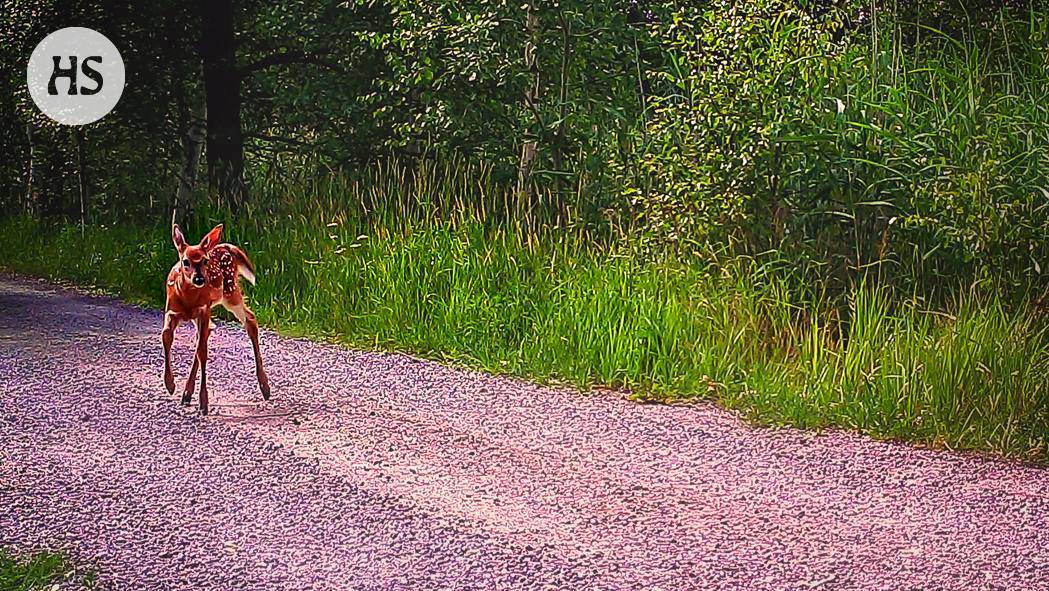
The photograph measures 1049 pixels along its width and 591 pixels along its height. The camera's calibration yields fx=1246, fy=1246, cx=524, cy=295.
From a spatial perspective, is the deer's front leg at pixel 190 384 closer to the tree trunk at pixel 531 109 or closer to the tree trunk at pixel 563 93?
the tree trunk at pixel 531 109

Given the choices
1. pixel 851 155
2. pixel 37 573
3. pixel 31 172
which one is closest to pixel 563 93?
pixel 851 155

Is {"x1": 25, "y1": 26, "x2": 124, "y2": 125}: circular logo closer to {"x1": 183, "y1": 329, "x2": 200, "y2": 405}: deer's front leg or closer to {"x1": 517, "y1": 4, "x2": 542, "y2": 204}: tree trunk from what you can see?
{"x1": 517, "y1": 4, "x2": 542, "y2": 204}: tree trunk

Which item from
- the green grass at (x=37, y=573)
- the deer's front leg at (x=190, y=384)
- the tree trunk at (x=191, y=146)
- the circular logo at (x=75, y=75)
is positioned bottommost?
the green grass at (x=37, y=573)

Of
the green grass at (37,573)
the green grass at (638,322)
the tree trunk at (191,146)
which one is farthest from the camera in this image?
the tree trunk at (191,146)

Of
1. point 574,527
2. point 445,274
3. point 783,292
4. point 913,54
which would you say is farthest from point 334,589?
point 913,54

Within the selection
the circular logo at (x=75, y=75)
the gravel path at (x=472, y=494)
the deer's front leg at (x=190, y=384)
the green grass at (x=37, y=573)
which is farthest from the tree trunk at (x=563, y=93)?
the green grass at (x=37, y=573)

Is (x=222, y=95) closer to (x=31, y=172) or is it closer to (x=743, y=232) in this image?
(x=31, y=172)

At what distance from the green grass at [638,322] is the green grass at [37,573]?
117 inches

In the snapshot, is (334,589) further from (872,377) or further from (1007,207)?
(1007,207)

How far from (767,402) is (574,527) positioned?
1842 millimetres

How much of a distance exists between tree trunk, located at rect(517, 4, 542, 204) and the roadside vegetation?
0.04 meters

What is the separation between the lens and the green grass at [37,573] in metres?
3.53

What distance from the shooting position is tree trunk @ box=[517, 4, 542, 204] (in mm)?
8977

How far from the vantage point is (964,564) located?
3.74 metres
